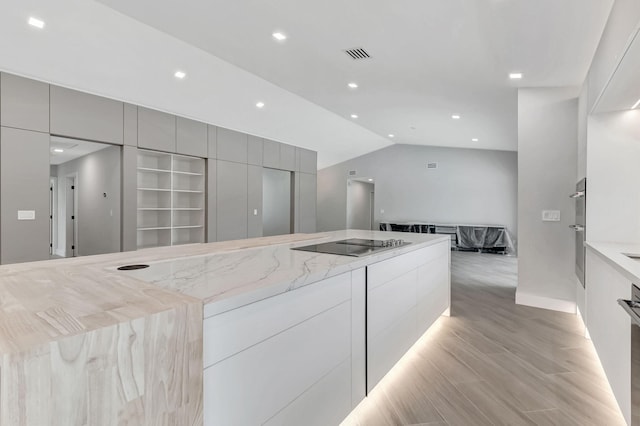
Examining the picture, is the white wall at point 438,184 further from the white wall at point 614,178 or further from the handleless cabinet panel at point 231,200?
the white wall at point 614,178

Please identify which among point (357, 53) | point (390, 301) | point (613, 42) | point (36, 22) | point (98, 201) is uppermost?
point (36, 22)

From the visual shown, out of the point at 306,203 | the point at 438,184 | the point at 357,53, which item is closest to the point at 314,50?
the point at 357,53

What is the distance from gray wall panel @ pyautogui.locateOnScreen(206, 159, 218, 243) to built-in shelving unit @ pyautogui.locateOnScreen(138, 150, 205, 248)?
140mm

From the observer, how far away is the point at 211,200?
6.60 m

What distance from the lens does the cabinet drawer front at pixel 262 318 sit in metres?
0.96

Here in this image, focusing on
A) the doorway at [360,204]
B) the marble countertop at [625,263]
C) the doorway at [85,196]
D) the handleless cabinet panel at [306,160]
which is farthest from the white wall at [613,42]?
the doorway at [360,204]

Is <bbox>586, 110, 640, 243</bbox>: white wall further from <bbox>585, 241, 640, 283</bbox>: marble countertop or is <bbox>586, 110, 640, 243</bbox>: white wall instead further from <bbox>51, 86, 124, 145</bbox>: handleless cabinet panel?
<bbox>51, 86, 124, 145</bbox>: handleless cabinet panel

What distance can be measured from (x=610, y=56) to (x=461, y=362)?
7.71ft

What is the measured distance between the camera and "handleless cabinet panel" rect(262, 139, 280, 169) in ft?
25.9

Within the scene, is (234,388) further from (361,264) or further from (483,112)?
(483,112)

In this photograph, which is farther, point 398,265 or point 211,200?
point 211,200

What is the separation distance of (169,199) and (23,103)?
2.49m

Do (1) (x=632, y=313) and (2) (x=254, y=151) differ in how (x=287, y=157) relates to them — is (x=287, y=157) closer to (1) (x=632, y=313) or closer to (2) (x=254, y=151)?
(2) (x=254, y=151)

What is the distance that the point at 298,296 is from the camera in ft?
4.23
